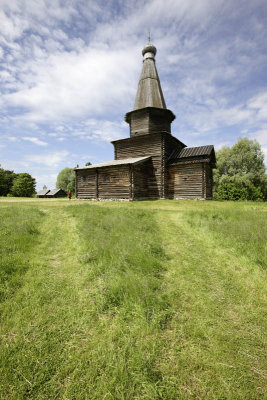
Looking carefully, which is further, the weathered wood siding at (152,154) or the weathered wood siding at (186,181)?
the weathered wood siding at (152,154)

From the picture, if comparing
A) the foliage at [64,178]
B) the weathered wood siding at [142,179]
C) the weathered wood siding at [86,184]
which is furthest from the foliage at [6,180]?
the weathered wood siding at [142,179]

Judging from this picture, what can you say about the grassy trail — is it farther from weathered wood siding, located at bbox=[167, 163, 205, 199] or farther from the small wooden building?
the small wooden building

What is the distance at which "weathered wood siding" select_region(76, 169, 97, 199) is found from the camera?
21.5 meters

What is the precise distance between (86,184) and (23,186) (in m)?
42.8

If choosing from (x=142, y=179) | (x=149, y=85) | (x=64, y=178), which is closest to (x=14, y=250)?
(x=142, y=179)

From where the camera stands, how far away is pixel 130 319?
11.0 feet

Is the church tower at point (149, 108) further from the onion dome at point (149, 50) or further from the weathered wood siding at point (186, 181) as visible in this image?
the weathered wood siding at point (186, 181)

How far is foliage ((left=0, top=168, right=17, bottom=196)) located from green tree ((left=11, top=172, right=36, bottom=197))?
4.86 ft

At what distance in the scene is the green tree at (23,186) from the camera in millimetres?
53781

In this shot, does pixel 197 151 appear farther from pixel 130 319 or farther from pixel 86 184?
pixel 130 319

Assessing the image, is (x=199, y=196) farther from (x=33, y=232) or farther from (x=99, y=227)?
(x=33, y=232)

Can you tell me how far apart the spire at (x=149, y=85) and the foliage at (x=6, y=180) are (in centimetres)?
4765

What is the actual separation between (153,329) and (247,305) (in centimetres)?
217

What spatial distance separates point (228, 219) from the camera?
9.31m
